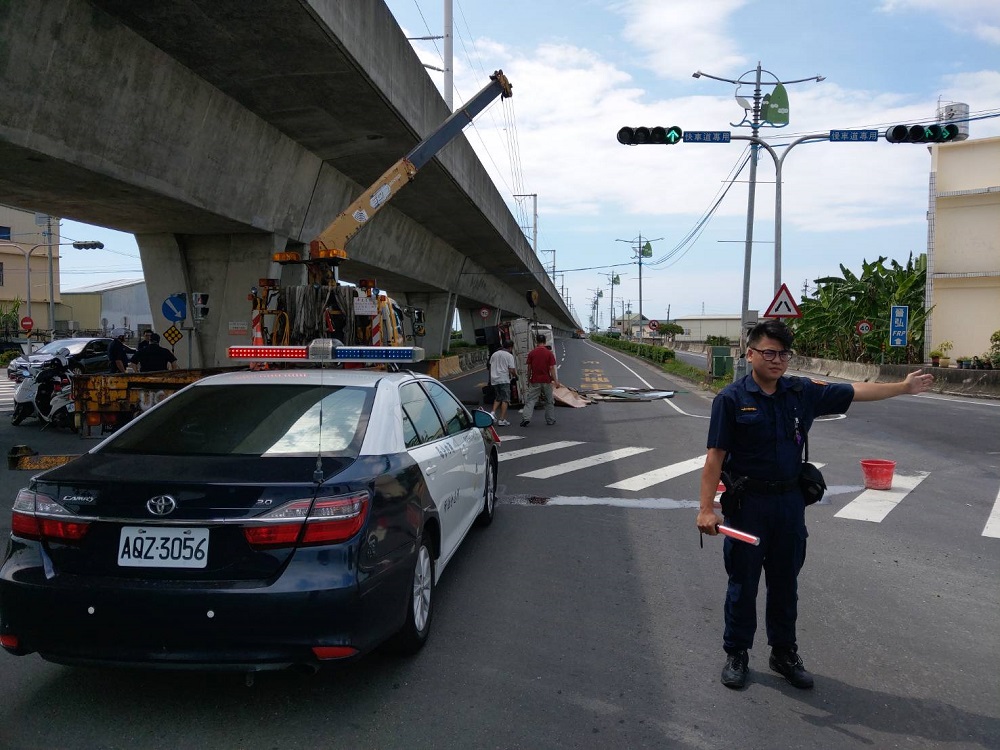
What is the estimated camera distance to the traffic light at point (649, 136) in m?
15.7

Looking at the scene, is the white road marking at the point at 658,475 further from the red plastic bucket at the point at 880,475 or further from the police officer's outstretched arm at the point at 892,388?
the police officer's outstretched arm at the point at 892,388

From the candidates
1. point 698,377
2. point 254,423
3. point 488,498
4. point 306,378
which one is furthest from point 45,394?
point 698,377

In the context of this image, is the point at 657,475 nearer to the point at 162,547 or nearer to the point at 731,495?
the point at 731,495

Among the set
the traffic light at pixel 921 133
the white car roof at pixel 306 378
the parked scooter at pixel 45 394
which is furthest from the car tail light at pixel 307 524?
the traffic light at pixel 921 133

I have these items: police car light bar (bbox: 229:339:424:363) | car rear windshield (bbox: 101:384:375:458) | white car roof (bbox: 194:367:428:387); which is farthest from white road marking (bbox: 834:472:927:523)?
car rear windshield (bbox: 101:384:375:458)

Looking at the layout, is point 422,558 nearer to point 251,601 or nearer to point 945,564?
point 251,601

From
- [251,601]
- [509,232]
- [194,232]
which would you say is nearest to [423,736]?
[251,601]

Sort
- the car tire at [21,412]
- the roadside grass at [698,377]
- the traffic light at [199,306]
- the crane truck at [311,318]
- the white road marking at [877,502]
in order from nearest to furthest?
the white road marking at [877,502], the crane truck at [311,318], the car tire at [21,412], the traffic light at [199,306], the roadside grass at [698,377]

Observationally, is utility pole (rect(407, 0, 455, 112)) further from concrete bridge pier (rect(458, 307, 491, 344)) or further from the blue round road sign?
concrete bridge pier (rect(458, 307, 491, 344))

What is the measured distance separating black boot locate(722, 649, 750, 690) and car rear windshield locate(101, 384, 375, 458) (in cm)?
219

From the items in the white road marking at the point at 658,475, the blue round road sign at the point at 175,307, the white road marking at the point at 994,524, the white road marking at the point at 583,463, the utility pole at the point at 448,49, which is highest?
the utility pole at the point at 448,49

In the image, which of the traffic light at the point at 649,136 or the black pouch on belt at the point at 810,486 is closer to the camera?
the black pouch on belt at the point at 810,486

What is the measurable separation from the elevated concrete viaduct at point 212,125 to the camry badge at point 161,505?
7.56 metres

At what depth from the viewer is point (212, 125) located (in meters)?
12.2
